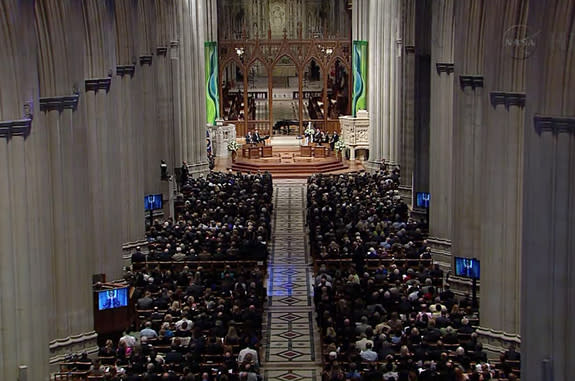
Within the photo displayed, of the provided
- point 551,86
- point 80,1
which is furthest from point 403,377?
point 80,1

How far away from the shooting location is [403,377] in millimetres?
20234

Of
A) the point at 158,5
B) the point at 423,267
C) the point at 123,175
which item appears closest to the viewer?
the point at 423,267

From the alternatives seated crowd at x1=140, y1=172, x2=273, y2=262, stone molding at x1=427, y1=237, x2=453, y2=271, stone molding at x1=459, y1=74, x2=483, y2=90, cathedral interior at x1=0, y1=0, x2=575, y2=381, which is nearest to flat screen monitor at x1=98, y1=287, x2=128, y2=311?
cathedral interior at x1=0, y1=0, x2=575, y2=381

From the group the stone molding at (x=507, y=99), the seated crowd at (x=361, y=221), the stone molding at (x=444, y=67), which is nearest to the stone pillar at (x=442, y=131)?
the stone molding at (x=444, y=67)

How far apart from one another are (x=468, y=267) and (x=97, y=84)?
11.5m

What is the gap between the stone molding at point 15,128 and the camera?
64.5 feet

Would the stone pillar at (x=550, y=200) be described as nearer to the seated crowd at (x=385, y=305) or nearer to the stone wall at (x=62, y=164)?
the seated crowd at (x=385, y=305)

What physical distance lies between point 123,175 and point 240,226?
5196 mm

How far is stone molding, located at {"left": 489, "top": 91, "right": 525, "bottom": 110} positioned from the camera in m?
24.0

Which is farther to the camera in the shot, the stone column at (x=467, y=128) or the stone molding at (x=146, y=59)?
the stone molding at (x=146, y=59)

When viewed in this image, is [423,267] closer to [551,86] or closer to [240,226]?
[240,226]

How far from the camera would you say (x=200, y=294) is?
91.9ft

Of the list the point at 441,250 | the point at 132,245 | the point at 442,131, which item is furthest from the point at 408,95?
the point at 132,245

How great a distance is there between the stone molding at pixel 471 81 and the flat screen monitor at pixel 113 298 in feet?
37.5
